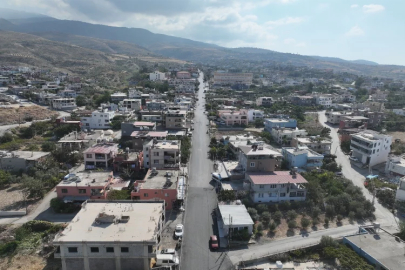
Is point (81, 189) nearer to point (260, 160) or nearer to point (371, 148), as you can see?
point (260, 160)

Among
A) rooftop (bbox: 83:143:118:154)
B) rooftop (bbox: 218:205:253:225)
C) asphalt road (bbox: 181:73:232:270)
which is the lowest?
asphalt road (bbox: 181:73:232:270)

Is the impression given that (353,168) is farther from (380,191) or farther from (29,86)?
(29,86)

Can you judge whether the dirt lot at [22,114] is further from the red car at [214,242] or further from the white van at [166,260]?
the red car at [214,242]

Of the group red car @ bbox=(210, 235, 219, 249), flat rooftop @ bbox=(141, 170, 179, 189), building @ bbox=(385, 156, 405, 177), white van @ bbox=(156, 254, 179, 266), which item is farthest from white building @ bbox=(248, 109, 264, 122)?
white van @ bbox=(156, 254, 179, 266)

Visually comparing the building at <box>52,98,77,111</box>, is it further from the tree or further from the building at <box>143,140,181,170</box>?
the tree

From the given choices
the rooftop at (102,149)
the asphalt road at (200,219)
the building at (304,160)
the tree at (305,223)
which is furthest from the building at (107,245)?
the building at (304,160)

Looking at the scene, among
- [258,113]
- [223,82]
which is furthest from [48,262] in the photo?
[223,82]

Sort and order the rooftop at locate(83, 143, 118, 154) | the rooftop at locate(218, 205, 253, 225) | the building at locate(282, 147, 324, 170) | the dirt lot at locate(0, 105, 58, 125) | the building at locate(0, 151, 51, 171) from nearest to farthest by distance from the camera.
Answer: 1. the rooftop at locate(218, 205, 253, 225)
2. the rooftop at locate(83, 143, 118, 154)
3. the building at locate(0, 151, 51, 171)
4. the building at locate(282, 147, 324, 170)
5. the dirt lot at locate(0, 105, 58, 125)
